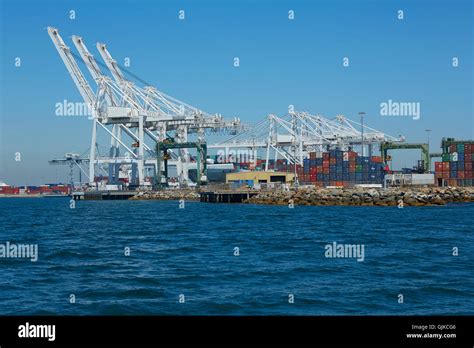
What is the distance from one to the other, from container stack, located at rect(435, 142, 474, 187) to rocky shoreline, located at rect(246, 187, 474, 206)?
16224 millimetres

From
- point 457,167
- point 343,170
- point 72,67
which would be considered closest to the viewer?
point 457,167

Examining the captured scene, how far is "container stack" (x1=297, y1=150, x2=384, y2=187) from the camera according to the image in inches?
4018

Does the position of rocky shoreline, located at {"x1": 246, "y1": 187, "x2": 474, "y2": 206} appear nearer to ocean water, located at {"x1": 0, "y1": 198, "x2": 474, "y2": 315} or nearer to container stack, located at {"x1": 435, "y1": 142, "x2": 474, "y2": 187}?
container stack, located at {"x1": 435, "y1": 142, "x2": 474, "y2": 187}

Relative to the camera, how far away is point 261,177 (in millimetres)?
101625

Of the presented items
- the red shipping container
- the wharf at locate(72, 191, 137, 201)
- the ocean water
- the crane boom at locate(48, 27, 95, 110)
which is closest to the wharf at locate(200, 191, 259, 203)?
the wharf at locate(72, 191, 137, 201)

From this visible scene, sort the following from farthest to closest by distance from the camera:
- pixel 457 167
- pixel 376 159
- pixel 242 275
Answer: pixel 376 159 → pixel 457 167 → pixel 242 275

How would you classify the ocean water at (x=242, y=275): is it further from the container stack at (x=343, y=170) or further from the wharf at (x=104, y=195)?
the container stack at (x=343, y=170)

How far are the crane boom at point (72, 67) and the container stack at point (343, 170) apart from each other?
130ft

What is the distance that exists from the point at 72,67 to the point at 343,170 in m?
48.3

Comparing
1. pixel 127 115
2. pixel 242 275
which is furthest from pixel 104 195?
pixel 242 275

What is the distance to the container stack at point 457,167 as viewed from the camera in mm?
86188

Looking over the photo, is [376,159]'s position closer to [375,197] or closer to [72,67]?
[375,197]

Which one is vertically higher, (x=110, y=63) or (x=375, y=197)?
(x=110, y=63)
